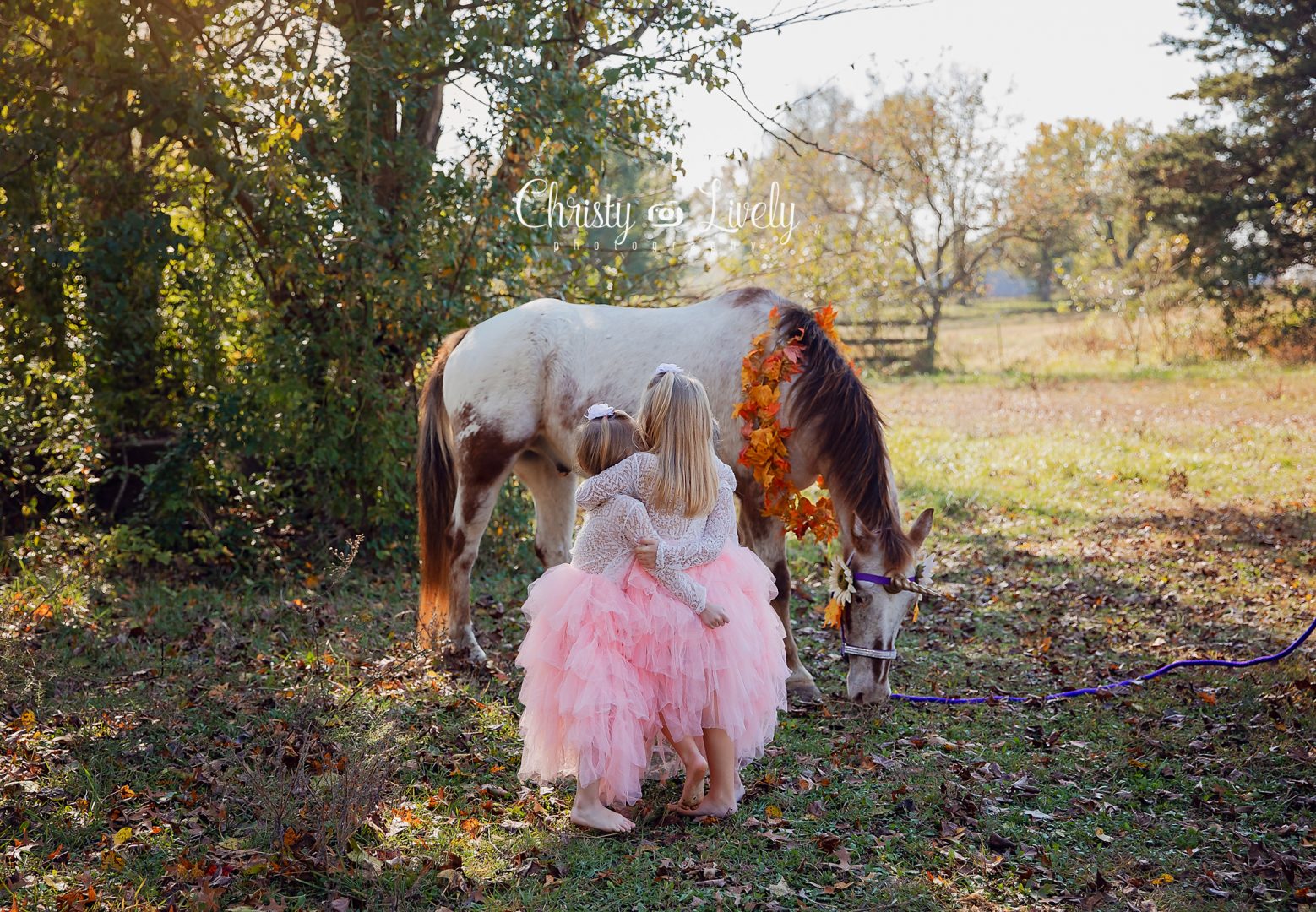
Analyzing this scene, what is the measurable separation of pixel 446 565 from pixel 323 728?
1365 mm

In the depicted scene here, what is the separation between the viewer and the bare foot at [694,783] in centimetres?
372

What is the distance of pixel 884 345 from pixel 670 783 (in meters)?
20.2

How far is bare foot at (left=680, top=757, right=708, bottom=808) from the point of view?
372 centimetres

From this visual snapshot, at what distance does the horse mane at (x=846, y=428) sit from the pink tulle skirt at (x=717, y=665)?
109 cm

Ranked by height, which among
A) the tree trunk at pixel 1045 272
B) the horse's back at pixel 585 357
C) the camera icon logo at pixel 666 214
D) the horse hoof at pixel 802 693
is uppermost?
the tree trunk at pixel 1045 272

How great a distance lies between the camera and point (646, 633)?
357cm

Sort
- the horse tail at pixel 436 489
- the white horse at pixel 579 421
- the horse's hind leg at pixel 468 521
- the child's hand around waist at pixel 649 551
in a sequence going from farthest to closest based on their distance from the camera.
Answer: the horse tail at pixel 436 489 → the horse's hind leg at pixel 468 521 → the white horse at pixel 579 421 → the child's hand around waist at pixel 649 551

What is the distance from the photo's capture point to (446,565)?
18.6 feet

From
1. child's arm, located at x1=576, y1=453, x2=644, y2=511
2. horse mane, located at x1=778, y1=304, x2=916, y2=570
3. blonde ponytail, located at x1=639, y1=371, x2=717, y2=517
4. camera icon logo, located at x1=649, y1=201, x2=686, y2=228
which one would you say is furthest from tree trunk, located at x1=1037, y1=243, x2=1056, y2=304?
child's arm, located at x1=576, y1=453, x2=644, y2=511

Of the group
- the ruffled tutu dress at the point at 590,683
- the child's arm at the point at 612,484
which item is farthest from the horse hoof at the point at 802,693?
the child's arm at the point at 612,484

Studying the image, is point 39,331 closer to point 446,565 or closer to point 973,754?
point 446,565

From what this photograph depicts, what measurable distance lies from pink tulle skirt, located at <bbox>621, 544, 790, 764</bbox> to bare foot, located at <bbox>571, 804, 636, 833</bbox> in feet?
1.14

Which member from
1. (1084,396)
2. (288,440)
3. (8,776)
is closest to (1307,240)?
(1084,396)

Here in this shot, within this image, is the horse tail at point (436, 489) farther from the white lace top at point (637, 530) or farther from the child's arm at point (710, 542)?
the child's arm at point (710, 542)
